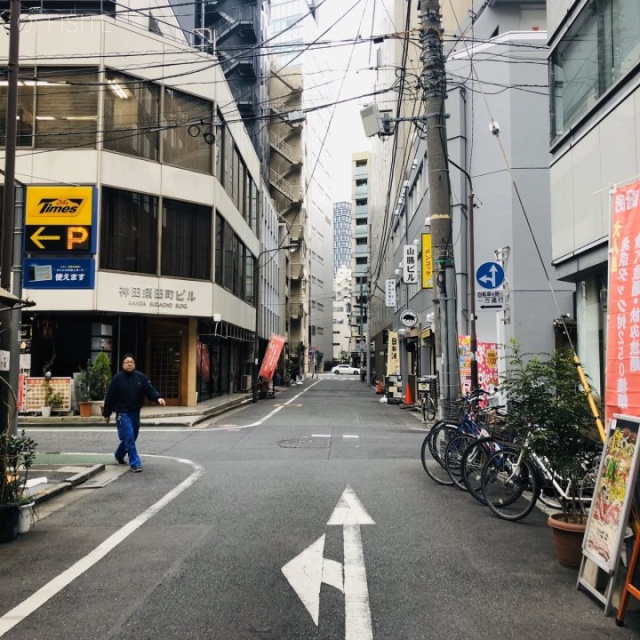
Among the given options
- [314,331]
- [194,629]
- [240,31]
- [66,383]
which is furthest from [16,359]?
[314,331]

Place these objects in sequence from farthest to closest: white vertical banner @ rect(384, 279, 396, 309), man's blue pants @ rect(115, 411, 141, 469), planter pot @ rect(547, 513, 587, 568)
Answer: white vertical banner @ rect(384, 279, 396, 309), man's blue pants @ rect(115, 411, 141, 469), planter pot @ rect(547, 513, 587, 568)

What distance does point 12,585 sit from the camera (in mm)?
4844

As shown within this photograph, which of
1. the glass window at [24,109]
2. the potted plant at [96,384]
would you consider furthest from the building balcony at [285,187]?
the potted plant at [96,384]

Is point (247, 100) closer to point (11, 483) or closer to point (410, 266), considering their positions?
point (410, 266)

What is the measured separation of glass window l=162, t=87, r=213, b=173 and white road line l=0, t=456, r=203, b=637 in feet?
54.9

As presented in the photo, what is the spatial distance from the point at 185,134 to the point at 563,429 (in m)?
20.4

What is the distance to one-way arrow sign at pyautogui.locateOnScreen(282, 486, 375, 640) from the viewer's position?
4105 millimetres

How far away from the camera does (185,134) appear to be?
74.9ft

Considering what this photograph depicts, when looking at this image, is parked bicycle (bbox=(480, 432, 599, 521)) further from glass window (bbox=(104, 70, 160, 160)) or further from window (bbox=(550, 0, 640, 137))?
glass window (bbox=(104, 70, 160, 160))

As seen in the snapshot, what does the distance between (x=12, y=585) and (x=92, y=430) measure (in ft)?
39.5

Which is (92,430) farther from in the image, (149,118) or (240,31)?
(240,31)

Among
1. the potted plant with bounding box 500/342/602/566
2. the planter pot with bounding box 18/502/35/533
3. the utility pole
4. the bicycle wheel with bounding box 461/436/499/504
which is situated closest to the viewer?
the potted plant with bounding box 500/342/602/566

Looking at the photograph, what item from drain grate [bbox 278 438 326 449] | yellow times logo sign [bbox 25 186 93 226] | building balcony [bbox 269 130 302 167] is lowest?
drain grate [bbox 278 438 326 449]

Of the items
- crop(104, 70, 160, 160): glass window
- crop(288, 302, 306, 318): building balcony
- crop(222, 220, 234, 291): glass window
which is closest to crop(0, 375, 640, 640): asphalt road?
crop(104, 70, 160, 160): glass window
